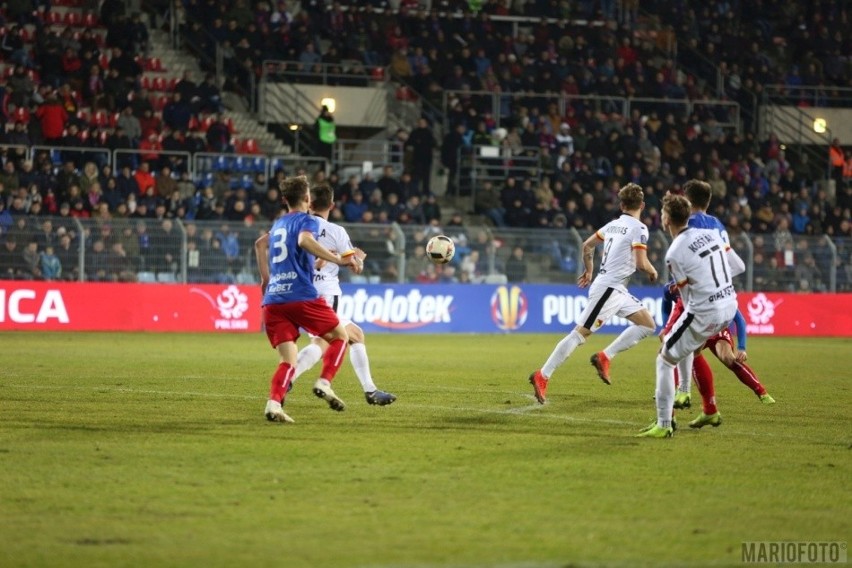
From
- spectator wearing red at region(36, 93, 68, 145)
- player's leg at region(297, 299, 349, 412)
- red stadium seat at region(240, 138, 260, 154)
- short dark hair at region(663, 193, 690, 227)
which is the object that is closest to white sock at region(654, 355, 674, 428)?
short dark hair at region(663, 193, 690, 227)

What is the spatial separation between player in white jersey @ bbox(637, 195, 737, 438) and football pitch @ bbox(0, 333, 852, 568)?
0.40 m

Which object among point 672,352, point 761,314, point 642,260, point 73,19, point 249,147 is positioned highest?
point 73,19

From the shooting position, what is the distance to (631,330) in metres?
15.3

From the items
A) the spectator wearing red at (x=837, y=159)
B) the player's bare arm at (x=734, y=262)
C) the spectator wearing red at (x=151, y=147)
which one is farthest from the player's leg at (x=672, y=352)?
the spectator wearing red at (x=837, y=159)

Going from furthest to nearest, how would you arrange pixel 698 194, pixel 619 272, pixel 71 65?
pixel 71 65 → pixel 619 272 → pixel 698 194

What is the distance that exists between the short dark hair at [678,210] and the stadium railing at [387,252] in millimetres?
A: 17712

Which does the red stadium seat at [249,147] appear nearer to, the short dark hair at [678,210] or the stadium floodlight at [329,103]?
the stadium floodlight at [329,103]

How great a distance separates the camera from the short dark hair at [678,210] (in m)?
11.5

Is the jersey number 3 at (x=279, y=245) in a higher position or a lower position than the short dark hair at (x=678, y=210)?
lower

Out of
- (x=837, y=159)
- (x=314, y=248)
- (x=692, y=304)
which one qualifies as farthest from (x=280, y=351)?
(x=837, y=159)

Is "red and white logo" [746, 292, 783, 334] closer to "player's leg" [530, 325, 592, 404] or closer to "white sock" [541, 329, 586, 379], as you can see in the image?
"player's leg" [530, 325, 592, 404]

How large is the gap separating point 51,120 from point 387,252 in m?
8.69

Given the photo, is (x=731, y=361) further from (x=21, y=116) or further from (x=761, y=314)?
(x=21, y=116)

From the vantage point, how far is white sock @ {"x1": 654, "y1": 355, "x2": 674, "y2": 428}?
36.9 feet
